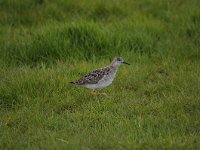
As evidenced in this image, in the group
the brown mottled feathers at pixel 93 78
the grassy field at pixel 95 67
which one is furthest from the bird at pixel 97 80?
the grassy field at pixel 95 67

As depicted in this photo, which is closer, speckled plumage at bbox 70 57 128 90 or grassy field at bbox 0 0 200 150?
grassy field at bbox 0 0 200 150

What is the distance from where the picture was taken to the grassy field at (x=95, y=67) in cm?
719

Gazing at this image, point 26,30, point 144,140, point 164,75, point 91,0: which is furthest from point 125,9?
point 144,140

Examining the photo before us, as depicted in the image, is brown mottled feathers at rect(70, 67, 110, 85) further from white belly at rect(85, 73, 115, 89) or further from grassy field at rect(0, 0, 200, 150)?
grassy field at rect(0, 0, 200, 150)

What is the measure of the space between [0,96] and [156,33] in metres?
4.42

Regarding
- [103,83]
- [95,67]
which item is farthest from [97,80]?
[95,67]

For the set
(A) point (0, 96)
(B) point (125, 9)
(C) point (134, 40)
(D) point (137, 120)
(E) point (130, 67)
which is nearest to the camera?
(D) point (137, 120)

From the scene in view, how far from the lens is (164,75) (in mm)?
9820

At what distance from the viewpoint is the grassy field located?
7191mm

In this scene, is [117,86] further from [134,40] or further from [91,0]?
[91,0]

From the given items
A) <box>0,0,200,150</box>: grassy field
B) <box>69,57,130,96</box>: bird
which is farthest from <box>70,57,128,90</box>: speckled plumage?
<box>0,0,200,150</box>: grassy field

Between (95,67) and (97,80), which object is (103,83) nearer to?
(97,80)

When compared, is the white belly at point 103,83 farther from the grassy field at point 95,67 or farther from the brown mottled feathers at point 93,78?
the grassy field at point 95,67

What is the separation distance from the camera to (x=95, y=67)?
10117mm
